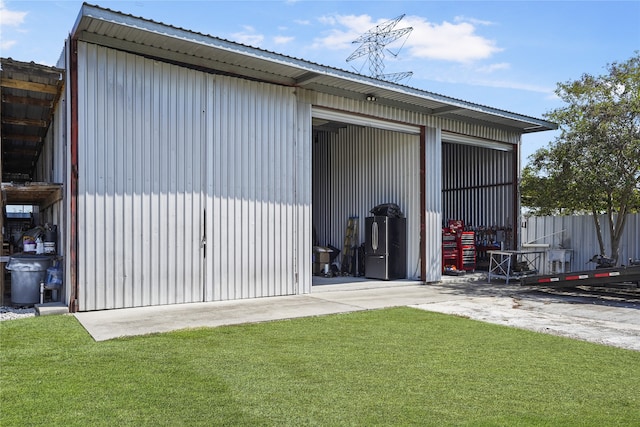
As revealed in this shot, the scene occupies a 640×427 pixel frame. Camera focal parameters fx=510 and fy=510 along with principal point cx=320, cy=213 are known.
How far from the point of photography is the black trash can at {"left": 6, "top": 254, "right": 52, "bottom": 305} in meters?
8.51

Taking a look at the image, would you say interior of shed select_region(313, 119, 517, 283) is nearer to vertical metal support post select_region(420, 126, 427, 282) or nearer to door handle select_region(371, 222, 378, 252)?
vertical metal support post select_region(420, 126, 427, 282)

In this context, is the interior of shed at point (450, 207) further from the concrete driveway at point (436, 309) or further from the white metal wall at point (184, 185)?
the white metal wall at point (184, 185)

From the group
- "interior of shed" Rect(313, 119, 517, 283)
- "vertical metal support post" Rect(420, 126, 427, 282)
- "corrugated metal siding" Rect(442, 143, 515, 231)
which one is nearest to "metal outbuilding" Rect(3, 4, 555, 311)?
"vertical metal support post" Rect(420, 126, 427, 282)

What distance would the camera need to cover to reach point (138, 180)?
873cm

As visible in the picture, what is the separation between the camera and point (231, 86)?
32.5 feet

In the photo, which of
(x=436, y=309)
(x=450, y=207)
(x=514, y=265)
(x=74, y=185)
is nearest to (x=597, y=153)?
(x=514, y=265)

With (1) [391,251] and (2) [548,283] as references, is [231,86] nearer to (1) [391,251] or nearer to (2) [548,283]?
(1) [391,251]

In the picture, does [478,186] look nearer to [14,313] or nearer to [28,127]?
[28,127]

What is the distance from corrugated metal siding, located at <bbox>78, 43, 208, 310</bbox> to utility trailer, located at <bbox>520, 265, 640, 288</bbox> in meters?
7.45

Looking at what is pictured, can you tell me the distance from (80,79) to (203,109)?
215 cm

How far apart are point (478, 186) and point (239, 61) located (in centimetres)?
1019

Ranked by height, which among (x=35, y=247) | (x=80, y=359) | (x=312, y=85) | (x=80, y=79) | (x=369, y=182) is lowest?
(x=80, y=359)

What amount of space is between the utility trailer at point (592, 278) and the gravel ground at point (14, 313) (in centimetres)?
995

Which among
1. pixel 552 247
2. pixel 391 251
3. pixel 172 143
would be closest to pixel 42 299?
pixel 172 143
